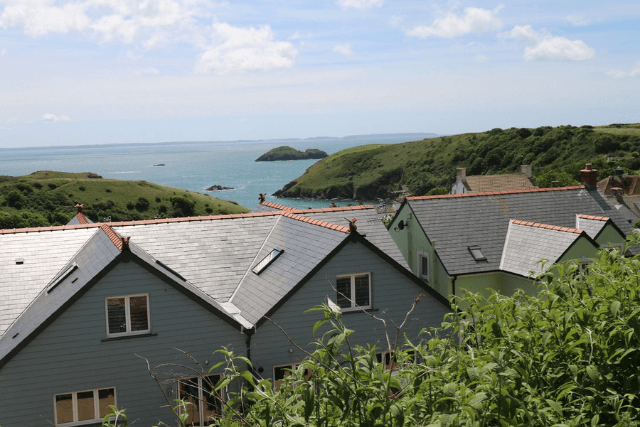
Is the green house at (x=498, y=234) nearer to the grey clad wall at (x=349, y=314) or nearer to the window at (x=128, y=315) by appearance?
the grey clad wall at (x=349, y=314)

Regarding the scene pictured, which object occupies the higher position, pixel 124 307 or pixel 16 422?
pixel 124 307

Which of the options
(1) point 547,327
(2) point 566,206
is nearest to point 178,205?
(2) point 566,206

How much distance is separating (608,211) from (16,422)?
26745mm

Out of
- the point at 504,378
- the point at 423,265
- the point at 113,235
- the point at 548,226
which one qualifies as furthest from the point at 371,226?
the point at 504,378

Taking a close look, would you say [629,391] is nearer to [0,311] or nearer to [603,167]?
[0,311]

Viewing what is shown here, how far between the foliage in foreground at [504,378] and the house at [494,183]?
247ft

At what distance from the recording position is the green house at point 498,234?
25625 millimetres

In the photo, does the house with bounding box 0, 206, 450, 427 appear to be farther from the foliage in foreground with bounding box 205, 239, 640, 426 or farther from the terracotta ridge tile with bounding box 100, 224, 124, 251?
the foliage in foreground with bounding box 205, 239, 640, 426

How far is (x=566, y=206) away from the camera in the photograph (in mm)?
30438

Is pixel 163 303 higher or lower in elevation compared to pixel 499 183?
lower

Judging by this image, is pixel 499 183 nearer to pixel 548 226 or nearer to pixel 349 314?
pixel 548 226

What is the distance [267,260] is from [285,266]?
124cm

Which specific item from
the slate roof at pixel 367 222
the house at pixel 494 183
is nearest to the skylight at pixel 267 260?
the slate roof at pixel 367 222

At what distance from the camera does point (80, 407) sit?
17.6 metres
